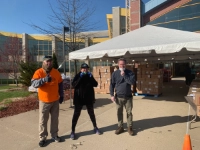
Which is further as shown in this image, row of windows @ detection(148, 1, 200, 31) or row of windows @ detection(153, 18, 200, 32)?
row of windows @ detection(148, 1, 200, 31)

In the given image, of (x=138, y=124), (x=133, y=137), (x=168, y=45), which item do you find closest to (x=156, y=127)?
(x=138, y=124)

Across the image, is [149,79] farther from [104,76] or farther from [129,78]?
[129,78]

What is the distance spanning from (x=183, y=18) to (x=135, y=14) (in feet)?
26.9

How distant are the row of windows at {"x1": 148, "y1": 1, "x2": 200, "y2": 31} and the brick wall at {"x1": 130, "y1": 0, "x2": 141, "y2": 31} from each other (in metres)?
4.02

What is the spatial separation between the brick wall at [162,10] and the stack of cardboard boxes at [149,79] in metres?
20.2

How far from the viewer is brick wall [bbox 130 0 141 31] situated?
2700cm

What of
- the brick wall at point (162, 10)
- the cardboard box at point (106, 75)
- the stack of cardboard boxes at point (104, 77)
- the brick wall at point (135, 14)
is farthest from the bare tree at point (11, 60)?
the brick wall at point (162, 10)

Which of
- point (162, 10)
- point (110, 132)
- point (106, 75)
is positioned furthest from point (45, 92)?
point (162, 10)

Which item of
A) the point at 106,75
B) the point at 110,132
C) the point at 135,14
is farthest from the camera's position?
the point at 135,14

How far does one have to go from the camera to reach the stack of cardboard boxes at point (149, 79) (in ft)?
27.0

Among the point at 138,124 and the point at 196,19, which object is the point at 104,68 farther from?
the point at 196,19

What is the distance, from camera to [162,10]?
82.5 feet

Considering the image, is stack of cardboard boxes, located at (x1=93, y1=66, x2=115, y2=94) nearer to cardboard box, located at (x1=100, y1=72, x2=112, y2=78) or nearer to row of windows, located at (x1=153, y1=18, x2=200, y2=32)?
cardboard box, located at (x1=100, y1=72, x2=112, y2=78)

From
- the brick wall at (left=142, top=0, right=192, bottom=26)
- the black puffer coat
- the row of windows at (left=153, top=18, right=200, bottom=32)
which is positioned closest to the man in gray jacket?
the black puffer coat
